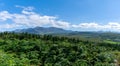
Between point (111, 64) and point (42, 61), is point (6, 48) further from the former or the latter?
point (111, 64)

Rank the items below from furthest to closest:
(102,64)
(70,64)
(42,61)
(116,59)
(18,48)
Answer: (18,48) → (42,61) → (116,59) → (70,64) → (102,64)

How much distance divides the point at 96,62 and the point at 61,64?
34.6ft

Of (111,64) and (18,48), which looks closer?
(111,64)

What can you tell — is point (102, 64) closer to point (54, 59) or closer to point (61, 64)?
point (61, 64)

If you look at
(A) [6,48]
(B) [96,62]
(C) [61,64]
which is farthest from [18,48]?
(B) [96,62]

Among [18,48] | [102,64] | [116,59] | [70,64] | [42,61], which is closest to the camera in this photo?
[102,64]

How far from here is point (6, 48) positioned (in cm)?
8931

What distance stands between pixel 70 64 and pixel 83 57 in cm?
745

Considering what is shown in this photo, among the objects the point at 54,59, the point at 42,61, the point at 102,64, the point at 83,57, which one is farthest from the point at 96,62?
the point at 42,61

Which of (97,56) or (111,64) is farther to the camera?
(97,56)

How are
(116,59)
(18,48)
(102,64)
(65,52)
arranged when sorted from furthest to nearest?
(18,48), (65,52), (116,59), (102,64)

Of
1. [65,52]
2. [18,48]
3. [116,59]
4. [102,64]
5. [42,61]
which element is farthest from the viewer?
[18,48]

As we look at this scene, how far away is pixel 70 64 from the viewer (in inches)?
2366

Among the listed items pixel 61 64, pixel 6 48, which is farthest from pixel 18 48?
pixel 61 64
